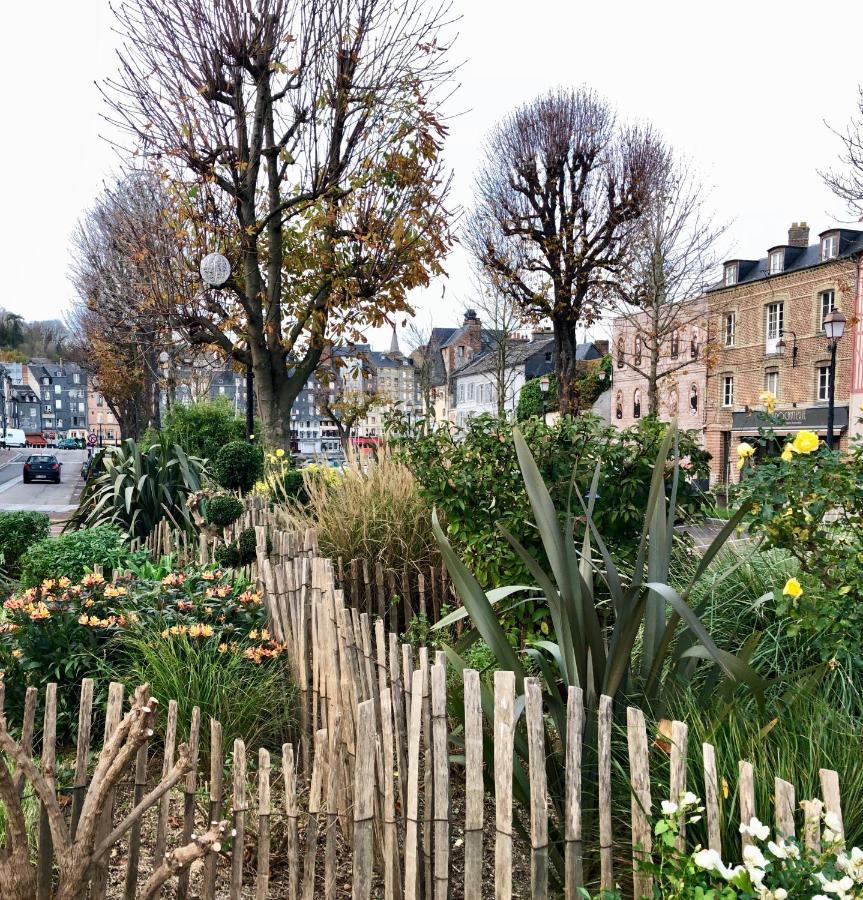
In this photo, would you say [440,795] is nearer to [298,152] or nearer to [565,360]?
[298,152]

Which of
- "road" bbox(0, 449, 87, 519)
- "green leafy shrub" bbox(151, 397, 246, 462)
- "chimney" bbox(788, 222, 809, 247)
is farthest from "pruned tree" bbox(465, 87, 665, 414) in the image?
"chimney" bbox(788, 222, 809, 247)

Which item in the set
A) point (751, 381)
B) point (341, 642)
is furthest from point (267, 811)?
point (751, 381)

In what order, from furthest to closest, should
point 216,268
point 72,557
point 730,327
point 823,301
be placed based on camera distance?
point 730,327
point 823,301
point 216,268
point 72,557

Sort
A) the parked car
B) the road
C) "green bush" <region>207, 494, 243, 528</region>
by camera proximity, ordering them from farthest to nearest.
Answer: the parked car → the road → "green bush" <region>207, 494, 243, 528</region>

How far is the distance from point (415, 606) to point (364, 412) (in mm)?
17989

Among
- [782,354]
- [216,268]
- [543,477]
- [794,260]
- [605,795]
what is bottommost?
[605,795]

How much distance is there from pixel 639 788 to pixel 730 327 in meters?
40.9

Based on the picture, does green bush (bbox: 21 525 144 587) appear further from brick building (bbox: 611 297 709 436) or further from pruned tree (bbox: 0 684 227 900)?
brick building (bbox: 611 297 709 436)

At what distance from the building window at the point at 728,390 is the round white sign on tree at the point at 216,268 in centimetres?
3346

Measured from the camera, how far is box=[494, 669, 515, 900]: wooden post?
204 cm

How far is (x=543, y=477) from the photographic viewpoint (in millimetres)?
4859

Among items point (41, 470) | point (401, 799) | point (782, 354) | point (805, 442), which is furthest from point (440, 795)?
point (782, 354)

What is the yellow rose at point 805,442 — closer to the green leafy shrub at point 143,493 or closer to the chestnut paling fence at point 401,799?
the chestnut paling fence at point 401,799

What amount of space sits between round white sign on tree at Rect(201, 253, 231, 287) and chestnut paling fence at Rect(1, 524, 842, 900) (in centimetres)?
764
